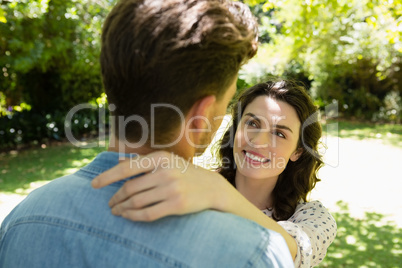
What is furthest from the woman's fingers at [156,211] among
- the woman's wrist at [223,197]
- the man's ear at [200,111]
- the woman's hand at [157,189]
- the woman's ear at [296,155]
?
the woman's ear at [296,155]

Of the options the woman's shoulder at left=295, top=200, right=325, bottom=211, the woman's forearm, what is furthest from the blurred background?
the woman's forearm

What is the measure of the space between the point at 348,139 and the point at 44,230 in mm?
12426

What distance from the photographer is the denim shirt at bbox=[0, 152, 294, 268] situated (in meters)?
1.01

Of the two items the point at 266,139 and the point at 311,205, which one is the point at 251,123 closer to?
the point at 266,139

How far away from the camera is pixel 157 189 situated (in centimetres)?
107

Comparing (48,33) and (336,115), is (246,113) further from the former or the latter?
(336,115)

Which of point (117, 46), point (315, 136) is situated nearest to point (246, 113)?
point (315, 136)

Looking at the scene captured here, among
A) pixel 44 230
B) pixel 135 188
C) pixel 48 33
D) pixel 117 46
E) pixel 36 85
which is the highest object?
pixel 117 46

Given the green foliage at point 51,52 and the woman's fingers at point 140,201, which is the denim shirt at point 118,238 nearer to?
the woman's fingers at point 140,201

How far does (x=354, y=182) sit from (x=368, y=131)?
21.5 feet

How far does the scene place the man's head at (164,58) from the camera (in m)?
1.08

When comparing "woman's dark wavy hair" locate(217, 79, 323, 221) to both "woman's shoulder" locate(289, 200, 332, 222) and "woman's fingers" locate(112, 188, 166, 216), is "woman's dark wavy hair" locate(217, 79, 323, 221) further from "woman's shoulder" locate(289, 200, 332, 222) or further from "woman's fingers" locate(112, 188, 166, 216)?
"woman's fingers" locate(112, 188, 166, 216)

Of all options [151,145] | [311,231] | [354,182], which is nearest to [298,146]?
[311,231]

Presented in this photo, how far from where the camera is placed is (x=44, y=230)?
108cm
